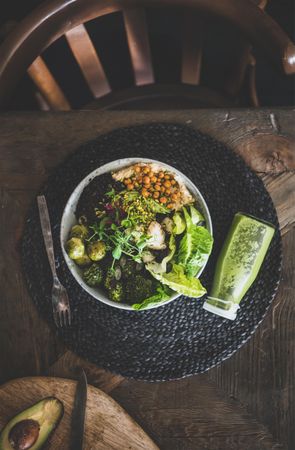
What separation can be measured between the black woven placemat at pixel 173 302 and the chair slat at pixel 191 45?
0.84 ft

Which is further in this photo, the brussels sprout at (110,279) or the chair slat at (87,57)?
the chair slat at (87,57)

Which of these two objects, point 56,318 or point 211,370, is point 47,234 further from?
point 211,370

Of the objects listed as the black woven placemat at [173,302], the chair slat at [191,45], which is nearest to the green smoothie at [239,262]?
the black woven placemat at [173,302]

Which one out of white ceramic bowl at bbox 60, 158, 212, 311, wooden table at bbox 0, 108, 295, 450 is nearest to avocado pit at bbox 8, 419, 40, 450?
wooden table at bbox 0, 108, 295, 450

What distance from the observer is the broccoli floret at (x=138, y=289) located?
106 cm

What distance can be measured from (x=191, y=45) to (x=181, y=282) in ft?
2.05

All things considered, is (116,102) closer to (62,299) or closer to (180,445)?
(62,299)

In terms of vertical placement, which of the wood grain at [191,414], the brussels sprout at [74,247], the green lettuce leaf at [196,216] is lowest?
the wood grain at [191,414]

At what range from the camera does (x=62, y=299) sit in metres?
1.09

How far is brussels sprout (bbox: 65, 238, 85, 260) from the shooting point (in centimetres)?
104

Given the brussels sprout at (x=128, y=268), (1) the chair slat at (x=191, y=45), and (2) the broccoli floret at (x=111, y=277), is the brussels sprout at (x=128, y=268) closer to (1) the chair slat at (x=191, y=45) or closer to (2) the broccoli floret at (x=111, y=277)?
(2) the broccoli floret at (x=111, y=277)

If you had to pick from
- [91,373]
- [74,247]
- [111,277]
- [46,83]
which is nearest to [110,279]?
[111,277]

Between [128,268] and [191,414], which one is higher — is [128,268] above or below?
above

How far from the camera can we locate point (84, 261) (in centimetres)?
108
